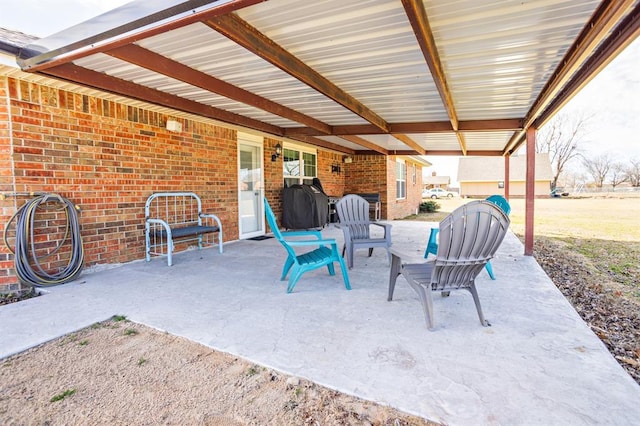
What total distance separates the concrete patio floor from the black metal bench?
794 millimetres

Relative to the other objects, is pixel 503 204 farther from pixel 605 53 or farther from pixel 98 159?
pixel 98 159

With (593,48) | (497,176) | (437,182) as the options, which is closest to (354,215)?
(593,48)

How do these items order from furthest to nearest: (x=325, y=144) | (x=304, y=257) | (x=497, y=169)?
(x=497, y=169) < (x=325, y=144) < (x=304, y=257)

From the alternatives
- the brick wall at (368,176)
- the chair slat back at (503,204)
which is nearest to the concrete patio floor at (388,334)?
the chair slat back at (503,204)

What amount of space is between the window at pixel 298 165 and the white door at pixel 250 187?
1.17 m

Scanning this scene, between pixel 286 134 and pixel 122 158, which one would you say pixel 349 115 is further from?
pixel 122 158

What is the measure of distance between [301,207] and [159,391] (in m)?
6.62

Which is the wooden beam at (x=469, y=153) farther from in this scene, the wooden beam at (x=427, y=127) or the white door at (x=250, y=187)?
the white door at (x=250, y=187)

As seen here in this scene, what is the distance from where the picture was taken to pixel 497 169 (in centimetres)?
3294

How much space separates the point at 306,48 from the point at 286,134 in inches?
166

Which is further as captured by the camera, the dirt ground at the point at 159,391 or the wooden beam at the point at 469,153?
the wooden beam at the point at 469,153

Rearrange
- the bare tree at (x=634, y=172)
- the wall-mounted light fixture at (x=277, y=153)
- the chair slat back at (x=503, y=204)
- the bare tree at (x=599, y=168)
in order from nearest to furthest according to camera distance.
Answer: the chair slat back at (x=503, y=204) → the wall-mounted light fixture at (x=277, y=153) → the bare tree at (x=634, y=172) → the bare tree at (x=599, y=168)

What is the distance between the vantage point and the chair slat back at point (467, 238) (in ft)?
8.48

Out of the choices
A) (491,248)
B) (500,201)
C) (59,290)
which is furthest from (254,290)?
(500,201)
